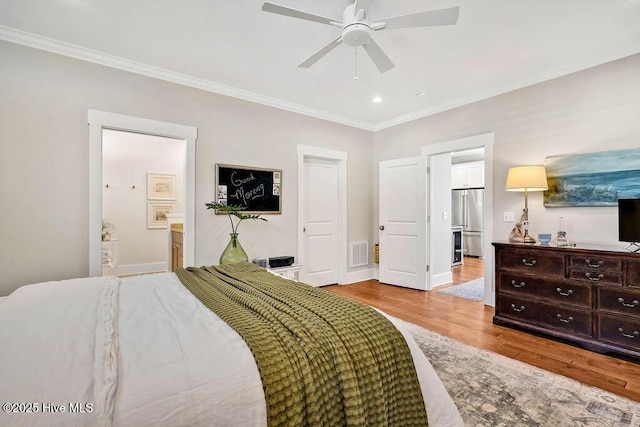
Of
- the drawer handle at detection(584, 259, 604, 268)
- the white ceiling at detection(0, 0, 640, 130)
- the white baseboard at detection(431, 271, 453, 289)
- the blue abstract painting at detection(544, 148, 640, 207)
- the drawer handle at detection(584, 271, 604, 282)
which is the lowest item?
the white baseboard at detection(431, 271, 453, 289)

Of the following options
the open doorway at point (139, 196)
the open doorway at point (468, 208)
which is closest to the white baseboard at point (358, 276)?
the open doorway at point (468, 208)

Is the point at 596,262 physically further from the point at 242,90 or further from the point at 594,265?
the point at 242,90

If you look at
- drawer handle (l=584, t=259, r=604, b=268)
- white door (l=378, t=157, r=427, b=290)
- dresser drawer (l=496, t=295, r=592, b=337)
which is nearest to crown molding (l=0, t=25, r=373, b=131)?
white door (l=378, t=157, r=427, b=290)

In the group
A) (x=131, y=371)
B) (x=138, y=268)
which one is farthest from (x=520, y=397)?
(x=138, y=268)

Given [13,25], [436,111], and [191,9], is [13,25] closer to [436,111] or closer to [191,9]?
[191,9]

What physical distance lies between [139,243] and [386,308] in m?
4.76

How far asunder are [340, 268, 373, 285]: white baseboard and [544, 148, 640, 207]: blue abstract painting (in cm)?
276

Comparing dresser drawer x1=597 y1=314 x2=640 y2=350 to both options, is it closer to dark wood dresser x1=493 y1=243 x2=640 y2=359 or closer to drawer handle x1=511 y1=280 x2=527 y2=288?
dark wood dresser x1=493 y1=243 x2=640 y2=359

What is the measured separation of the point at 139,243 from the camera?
5.65m

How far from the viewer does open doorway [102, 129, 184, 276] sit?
538cm

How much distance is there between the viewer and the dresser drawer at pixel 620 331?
2322 millimetres

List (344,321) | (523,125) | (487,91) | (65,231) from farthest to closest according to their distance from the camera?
(487,91), (523,125), (65,231), (344,321)

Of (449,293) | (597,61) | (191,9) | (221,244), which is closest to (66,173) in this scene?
(221,244)

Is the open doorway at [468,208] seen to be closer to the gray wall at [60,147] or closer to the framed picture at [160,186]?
the gray wall at [60,147]
